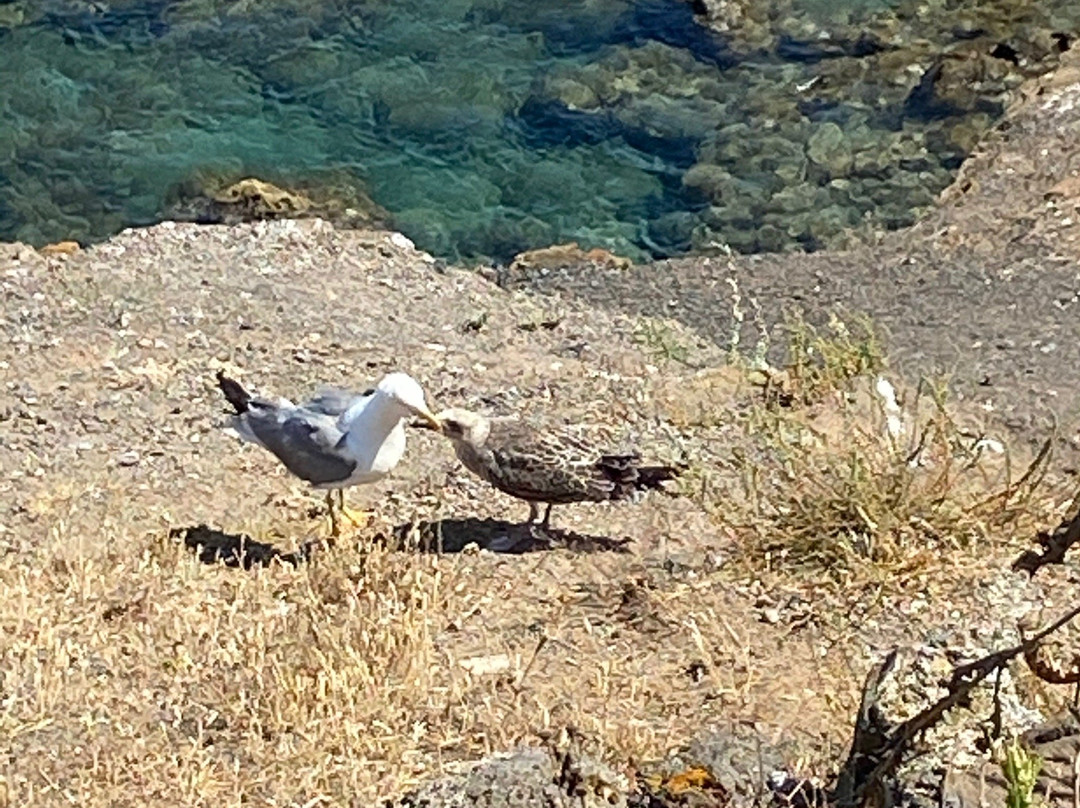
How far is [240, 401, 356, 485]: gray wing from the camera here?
20.4 ft

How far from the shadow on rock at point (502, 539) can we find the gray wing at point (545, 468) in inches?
6.9

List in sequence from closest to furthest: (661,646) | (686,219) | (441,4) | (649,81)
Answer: (661,646) < (686,219) < (649,81) < (441,4)

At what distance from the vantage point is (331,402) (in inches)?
258

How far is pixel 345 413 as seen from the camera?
21.0ft

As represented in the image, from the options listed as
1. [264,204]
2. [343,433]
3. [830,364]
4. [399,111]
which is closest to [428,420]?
[343,433]

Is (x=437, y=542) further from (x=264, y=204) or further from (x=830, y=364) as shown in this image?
(x=264, y=204)

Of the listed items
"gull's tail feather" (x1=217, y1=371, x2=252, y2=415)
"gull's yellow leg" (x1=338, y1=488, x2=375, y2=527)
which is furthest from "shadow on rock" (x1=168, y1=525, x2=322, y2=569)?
"gull's tail feather" (x1=217, y1=371, x2=252, y2=415)

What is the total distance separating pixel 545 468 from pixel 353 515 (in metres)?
0.86

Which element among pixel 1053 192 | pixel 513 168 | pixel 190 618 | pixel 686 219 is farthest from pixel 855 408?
pixel 513 168

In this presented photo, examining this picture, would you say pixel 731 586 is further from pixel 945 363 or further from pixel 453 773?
pixel 945 363

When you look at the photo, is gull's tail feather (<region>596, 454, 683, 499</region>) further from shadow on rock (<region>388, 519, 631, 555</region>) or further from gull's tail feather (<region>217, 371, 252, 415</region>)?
gull's tail feather (<region>217, 371, 252, 415</region>)

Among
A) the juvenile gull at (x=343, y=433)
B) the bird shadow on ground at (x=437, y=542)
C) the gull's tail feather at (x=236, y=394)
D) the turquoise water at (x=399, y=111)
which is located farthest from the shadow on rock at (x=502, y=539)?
the turquoise water at (x=399, y=111)

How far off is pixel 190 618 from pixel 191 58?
1147 cm

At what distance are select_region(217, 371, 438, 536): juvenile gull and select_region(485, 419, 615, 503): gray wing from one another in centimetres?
27
